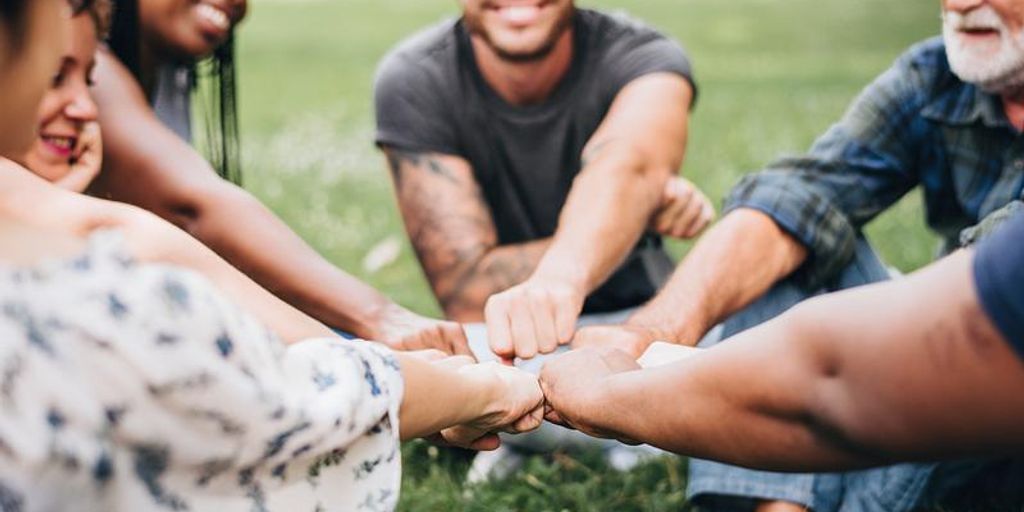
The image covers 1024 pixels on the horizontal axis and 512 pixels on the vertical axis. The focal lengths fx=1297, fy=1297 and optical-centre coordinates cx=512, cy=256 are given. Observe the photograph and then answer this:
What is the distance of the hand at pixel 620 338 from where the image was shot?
10.2 feet

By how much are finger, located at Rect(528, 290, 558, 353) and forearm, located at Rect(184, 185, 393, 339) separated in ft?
1.46

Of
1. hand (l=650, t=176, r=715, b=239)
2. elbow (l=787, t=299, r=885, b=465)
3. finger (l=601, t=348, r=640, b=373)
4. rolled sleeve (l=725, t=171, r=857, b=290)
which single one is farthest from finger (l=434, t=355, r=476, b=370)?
hand (l=650, t=176, r=715, b=239)

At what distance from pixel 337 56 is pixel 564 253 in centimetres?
1278

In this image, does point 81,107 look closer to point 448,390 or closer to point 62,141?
point 62,141

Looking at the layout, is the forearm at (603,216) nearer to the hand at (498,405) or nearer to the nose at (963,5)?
the hand at (498,405)

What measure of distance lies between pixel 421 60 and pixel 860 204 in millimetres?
1505

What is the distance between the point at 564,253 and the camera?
137 inches

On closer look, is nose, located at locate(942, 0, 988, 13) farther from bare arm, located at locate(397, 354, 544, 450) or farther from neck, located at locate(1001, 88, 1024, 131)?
bare arm, located at locate(397, 354, 544, 450)

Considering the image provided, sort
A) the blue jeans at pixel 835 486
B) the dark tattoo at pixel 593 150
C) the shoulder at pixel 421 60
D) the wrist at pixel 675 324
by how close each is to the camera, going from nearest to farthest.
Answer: the blue jeans at pixel 835 486, the wrist at pixel 675 324, the dark tattoo at pixel 593 150, the shoulder at pixel 421 60

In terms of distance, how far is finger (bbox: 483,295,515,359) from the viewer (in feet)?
10.4

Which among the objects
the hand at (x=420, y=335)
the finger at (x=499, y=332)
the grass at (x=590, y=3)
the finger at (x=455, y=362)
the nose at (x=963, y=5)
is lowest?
the grass at (x=590, y=3)

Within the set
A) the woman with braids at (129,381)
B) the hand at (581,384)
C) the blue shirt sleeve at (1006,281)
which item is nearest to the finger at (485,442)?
the hand at (581,384)

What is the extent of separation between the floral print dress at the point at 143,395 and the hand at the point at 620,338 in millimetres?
1265

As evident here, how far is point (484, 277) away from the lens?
391cm
